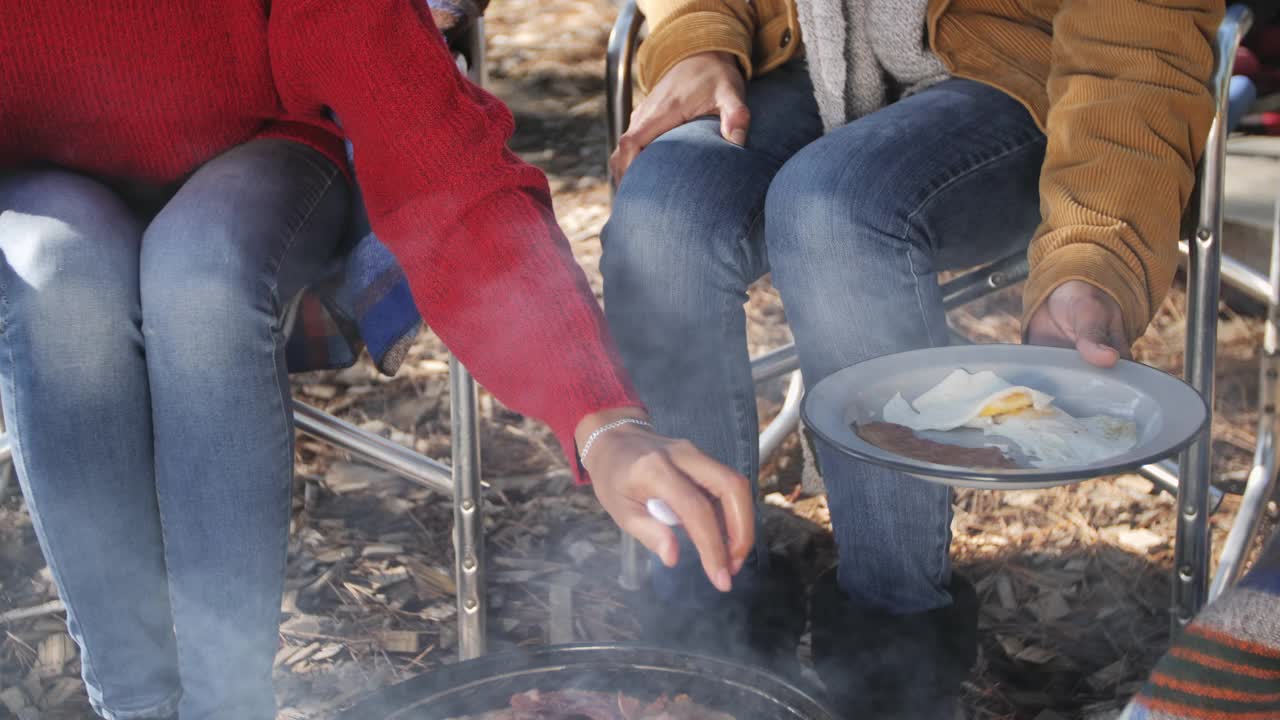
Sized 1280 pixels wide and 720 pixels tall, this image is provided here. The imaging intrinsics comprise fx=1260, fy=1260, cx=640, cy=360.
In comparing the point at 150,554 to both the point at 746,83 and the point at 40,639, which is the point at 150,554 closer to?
the point at 40,639

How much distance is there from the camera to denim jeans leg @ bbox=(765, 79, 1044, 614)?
5.10 ft

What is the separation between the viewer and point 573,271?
4.10 ft

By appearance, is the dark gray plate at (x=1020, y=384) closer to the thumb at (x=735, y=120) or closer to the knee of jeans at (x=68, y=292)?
the thumb at (x=735, y=120)

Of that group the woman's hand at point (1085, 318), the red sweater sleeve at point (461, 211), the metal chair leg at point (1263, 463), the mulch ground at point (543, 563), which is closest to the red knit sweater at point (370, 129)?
the red sweater sleeve at point (461, 211)

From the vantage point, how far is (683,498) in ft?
3.26

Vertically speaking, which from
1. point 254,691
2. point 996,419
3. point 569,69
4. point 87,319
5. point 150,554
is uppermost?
point 87,319

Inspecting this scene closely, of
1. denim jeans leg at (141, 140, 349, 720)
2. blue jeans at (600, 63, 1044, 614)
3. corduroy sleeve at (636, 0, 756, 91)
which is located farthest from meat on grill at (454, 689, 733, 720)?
corduroy sleeve at (636, 0, 756, 91)

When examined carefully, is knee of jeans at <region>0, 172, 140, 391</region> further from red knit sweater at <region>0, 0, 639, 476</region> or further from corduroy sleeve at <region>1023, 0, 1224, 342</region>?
corduroy sleeve at <region>1023, 0, 1224, 342</region>

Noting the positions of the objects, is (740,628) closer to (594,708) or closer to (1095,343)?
(594,708)

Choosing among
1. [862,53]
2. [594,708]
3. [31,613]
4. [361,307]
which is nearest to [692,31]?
[862,53]

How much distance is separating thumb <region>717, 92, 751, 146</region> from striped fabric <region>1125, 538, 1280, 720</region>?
99 centimetres

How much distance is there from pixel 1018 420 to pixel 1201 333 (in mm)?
621

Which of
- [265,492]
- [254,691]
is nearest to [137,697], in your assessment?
[254,691]

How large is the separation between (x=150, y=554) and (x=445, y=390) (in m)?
1.48
